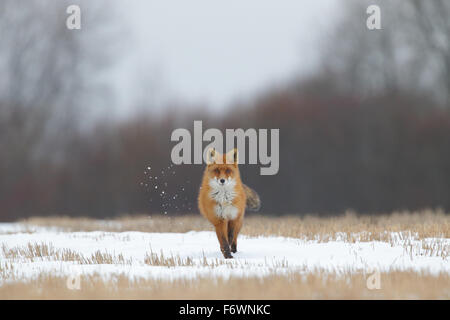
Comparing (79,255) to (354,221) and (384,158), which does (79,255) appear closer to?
(354,221)

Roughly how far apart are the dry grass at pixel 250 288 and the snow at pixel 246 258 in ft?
1.30

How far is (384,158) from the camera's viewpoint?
2217 cm

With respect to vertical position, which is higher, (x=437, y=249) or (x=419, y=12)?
(x=419, y=12)

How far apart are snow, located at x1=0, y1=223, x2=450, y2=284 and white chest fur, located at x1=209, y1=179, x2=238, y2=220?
75 cm

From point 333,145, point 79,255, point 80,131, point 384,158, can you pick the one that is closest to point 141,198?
point 80,131

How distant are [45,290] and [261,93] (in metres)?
19.3

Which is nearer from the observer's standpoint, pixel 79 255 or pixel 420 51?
pixel 79 255

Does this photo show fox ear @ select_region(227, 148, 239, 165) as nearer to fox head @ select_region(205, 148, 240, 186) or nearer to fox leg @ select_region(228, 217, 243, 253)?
fox head @ select_region(205, 148, 240, 186)

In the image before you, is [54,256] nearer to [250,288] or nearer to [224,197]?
[224,197]

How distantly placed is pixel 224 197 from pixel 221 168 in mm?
500

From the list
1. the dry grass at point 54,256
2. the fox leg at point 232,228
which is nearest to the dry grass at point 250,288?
the dry grass at point 54,256

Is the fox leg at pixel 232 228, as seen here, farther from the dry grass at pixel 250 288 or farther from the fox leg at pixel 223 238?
the dry grass at pixel 250 288
